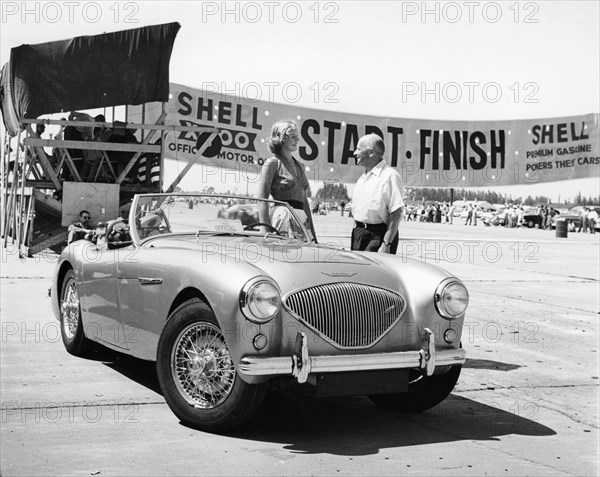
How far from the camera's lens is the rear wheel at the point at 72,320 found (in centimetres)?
640

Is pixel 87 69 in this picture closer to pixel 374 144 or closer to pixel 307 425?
pixel 374 144

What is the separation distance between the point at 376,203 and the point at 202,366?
238cm

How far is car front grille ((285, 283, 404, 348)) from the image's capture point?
449 cm

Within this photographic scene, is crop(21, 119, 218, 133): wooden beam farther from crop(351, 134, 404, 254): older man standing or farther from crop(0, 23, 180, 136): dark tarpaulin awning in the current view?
crop(351, 134, 404, 254): older man standing

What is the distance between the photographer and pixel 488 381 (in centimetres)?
606

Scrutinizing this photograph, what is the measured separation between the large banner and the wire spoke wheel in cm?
1196

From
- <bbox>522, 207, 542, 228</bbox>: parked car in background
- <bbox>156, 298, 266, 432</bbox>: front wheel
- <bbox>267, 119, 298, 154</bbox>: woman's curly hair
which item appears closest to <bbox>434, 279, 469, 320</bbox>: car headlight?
<bbox>156, 298, 266, 432</bbox>: front wheel

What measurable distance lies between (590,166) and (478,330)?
12.1 metres

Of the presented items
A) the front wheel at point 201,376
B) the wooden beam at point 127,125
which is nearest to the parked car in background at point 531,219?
the wooden beam at point 127,125

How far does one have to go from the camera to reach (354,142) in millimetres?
17219

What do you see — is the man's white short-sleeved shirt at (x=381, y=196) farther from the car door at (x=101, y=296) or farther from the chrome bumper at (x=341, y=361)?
the car door at (x=101, y=296)

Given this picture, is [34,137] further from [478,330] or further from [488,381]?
[488,381]

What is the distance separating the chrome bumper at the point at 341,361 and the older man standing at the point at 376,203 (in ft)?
5.53

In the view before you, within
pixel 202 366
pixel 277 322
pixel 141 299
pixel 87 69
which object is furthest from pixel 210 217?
pixel 87 69
